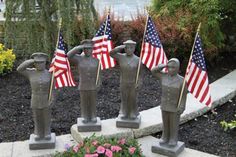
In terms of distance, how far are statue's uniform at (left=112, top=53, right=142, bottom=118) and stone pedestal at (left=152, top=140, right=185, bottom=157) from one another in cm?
63

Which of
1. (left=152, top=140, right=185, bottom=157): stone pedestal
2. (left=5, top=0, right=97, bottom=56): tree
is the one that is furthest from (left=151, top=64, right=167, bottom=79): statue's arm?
(left=5, top=0, right=97, bottom=56): tree

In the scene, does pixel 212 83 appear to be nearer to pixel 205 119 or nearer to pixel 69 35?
pixel 205 119

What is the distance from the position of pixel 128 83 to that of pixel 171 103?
761 mm

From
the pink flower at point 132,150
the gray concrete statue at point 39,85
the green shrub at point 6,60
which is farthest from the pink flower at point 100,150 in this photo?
the green shrub at point 6,60

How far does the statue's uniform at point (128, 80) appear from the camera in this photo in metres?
5.82

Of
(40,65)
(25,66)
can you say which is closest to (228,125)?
(40,65)

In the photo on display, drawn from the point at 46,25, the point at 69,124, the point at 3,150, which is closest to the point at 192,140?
the point at 69,124

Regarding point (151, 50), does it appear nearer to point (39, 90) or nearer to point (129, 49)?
point (129, 49)

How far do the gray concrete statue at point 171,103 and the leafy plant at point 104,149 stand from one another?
51cm

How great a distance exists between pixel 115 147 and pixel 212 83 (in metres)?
3.71

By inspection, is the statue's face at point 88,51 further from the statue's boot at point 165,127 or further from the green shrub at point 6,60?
the green shrub at point 6,60

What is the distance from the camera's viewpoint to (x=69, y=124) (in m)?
6.54

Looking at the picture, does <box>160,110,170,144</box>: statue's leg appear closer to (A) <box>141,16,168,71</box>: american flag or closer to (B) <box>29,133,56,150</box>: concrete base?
(A) <box>141,16,168,71</box>: american flag

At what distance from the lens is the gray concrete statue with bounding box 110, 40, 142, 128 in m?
5.80
